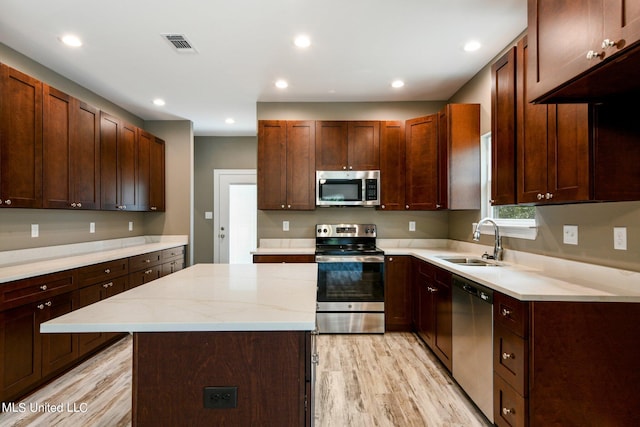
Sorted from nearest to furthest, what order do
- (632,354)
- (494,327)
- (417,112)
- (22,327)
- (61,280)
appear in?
(632,354) < (494,327) < (22,327) < (61,280) < (417,112)

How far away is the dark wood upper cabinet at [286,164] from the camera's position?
3.94m

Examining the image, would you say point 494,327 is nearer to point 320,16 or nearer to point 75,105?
point 320,16

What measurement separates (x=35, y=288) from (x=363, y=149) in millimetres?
3282

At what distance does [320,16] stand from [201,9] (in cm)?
84

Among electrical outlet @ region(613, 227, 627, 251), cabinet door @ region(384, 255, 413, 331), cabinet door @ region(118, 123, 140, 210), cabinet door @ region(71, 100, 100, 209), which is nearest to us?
electrical outlet @ region(613, 227, 627, 251)

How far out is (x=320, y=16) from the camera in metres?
2.40

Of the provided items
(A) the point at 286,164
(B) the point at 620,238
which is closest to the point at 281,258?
(A) the point at 286,164

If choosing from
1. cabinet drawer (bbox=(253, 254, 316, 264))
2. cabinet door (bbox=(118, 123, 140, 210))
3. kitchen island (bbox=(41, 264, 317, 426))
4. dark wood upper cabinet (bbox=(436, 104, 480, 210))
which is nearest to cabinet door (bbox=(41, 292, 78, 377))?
cabinet door (bbox=(118, 123, 140, 210))

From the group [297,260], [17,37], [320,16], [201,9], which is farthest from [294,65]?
[17,37]

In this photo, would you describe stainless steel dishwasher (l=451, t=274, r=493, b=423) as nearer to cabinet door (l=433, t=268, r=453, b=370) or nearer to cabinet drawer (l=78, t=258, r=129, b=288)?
cabinet door (l=433, t=268, r=453, b=370)

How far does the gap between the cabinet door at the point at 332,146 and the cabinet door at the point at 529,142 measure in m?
2.08

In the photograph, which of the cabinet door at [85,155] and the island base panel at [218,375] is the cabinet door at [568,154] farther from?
the cabinet door at [85,155]

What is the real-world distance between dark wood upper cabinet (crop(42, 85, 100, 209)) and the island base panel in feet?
7.81

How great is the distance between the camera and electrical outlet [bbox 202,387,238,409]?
1.20 meters
